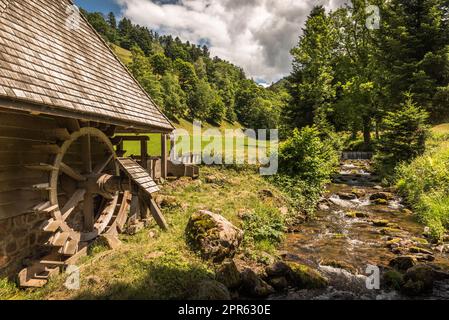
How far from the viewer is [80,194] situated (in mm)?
7566

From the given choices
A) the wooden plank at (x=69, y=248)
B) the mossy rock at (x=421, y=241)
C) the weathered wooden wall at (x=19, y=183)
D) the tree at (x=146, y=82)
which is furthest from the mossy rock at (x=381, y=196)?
the tree at (x=146, y=82)

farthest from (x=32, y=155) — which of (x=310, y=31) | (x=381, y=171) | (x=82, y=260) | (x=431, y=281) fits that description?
(x=310, y=31)

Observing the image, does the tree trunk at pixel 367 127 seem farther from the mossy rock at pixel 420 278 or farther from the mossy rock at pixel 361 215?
the mossy rock at pixel 420 278

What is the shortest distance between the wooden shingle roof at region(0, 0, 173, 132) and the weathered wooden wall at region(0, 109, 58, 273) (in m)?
0.98

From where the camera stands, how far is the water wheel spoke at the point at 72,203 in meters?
6.91

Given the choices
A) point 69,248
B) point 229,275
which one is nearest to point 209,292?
point 229,275

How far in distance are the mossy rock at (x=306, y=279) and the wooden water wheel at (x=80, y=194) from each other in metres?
3.68

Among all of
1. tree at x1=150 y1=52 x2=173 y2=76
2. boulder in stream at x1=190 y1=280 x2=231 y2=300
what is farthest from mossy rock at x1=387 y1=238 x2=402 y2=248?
tree at x1=150 y1=52 x2=173 y2=76

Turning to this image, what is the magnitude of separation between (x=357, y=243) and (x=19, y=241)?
30.8 feet

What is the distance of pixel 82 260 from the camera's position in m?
6.65

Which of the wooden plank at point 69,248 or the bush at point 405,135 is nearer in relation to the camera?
the wooden plank at point 69,248

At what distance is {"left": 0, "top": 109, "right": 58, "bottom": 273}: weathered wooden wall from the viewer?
5.77 metres

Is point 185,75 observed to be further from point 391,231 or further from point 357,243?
point 357,243
